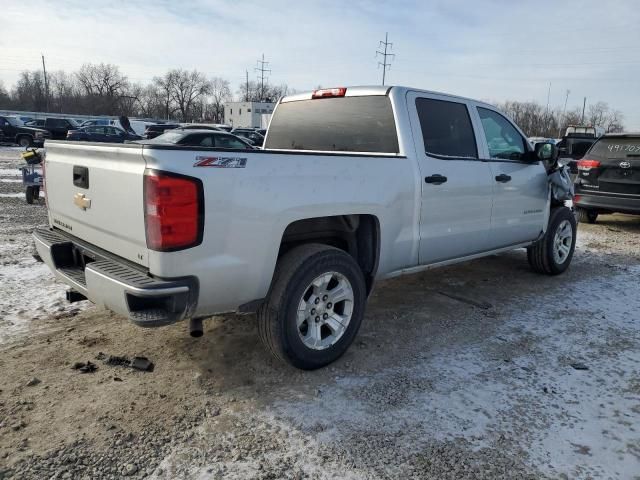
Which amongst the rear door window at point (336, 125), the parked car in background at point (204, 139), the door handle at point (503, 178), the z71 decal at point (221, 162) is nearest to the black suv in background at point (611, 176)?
the door handle at point (503, 178)

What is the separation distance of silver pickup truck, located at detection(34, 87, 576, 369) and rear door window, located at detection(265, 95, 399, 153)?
1 centimetres

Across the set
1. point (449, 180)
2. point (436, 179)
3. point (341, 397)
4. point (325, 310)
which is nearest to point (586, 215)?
point (449, 180)

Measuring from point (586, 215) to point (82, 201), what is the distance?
997cm

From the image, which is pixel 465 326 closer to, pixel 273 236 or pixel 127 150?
pixel 273 236

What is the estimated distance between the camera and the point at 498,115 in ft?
17.5

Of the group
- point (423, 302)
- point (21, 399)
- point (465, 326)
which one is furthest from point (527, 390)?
point (21, 399)

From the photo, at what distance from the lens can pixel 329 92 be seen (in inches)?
185

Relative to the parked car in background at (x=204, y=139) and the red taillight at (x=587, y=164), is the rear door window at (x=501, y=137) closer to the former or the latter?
the red taillight at (x=587, y=164)

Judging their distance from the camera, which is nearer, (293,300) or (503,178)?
(293,300)

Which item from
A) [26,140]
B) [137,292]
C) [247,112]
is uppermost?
[247,112]

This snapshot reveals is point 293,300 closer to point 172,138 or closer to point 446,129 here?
point 446,129

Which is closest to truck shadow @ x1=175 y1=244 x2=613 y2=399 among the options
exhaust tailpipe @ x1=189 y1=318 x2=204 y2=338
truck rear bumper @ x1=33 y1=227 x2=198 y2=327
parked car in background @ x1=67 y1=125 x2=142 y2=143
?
exhaust tailpipe @ x1=189 y1=318 x2=204 y2=338

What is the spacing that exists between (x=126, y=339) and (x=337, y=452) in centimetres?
215

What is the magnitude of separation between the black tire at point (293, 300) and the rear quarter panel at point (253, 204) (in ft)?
0.40
